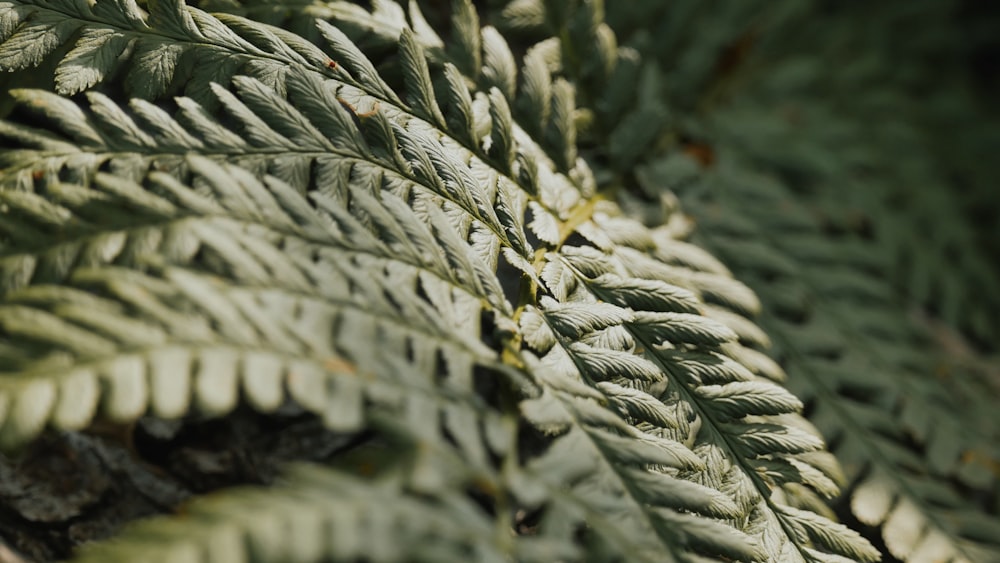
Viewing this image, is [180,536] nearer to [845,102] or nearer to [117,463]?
[117,463]

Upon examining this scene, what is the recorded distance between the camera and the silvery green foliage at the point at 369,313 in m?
0.72

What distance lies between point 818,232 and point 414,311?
1.67m

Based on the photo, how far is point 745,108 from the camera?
2348mm

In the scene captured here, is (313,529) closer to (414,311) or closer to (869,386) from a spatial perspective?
(414,311)

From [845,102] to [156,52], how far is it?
2.27 m

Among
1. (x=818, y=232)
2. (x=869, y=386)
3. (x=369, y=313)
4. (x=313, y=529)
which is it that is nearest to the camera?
(x=313, y=529)

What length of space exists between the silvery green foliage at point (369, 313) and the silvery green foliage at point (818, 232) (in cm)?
29

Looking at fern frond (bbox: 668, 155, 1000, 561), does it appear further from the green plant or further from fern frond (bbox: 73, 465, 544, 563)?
fern frond (bbox: 73, 465, 544, 563)

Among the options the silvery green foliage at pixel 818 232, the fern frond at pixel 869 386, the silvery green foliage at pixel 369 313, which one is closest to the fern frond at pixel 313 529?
the silvery green foliage at pixel 369 313

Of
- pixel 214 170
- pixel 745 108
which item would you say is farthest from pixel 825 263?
pixel 214 170

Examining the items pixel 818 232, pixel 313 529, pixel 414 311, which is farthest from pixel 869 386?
pixel 313 529

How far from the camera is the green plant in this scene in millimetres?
726

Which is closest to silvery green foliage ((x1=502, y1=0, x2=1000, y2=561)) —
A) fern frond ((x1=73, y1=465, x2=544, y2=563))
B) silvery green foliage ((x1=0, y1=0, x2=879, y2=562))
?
silvery green foliage ((x1=0, y1=0, x2=879, y2=562))

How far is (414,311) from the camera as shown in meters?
0.95
